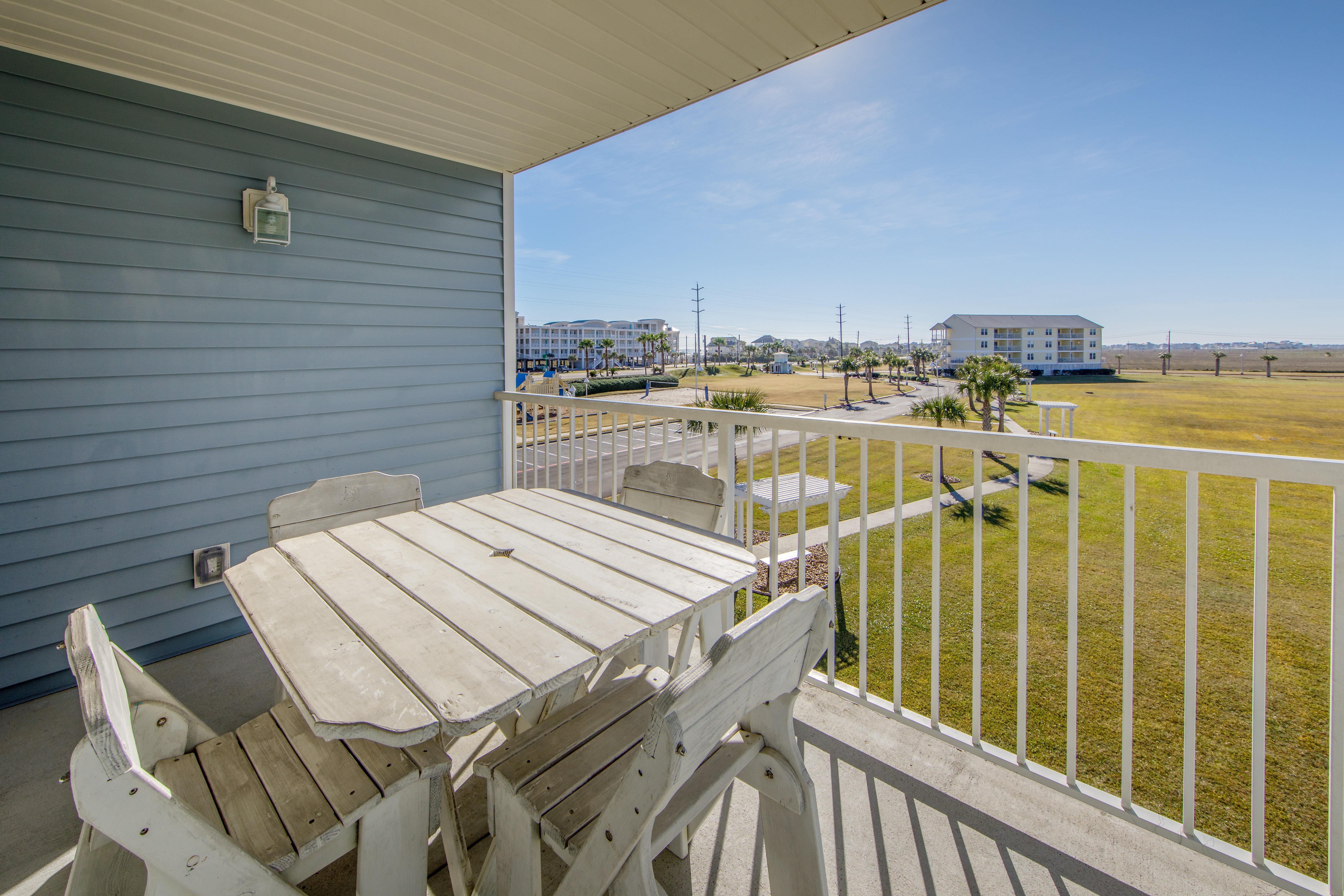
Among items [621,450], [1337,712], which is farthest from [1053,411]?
[1337,712]

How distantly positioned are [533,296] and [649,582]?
61736 millimetres

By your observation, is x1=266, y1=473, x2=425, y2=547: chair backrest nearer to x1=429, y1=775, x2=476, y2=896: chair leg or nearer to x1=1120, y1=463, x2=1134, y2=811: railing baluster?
x1=429, y1=775, x2=476, y2=896: chair leg

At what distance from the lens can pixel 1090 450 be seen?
1413 millimetres

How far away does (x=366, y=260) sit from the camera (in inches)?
125

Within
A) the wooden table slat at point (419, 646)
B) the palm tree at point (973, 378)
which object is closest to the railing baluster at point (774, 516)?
the wooden table slat at point (419, 646)

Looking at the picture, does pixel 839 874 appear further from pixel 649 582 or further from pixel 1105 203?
pixel 1105 203

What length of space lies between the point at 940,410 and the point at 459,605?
1694 centimetres

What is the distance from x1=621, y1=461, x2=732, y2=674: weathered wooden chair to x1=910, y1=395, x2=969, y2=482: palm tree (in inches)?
601

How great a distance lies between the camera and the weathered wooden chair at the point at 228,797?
0.70 metres

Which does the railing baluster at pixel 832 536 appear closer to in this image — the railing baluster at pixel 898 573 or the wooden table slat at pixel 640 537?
the railing baluster at pixel 898 573

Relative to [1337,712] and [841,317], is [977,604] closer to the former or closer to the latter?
[1337,712]

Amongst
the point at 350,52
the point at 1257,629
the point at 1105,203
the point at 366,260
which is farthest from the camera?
the point at 1105,203

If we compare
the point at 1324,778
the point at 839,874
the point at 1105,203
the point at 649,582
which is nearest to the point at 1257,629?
the point at 839,874

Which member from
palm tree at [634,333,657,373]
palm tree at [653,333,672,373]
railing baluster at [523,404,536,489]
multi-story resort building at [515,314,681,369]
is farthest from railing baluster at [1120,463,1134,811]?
palm tree at [653,333,672,373]
